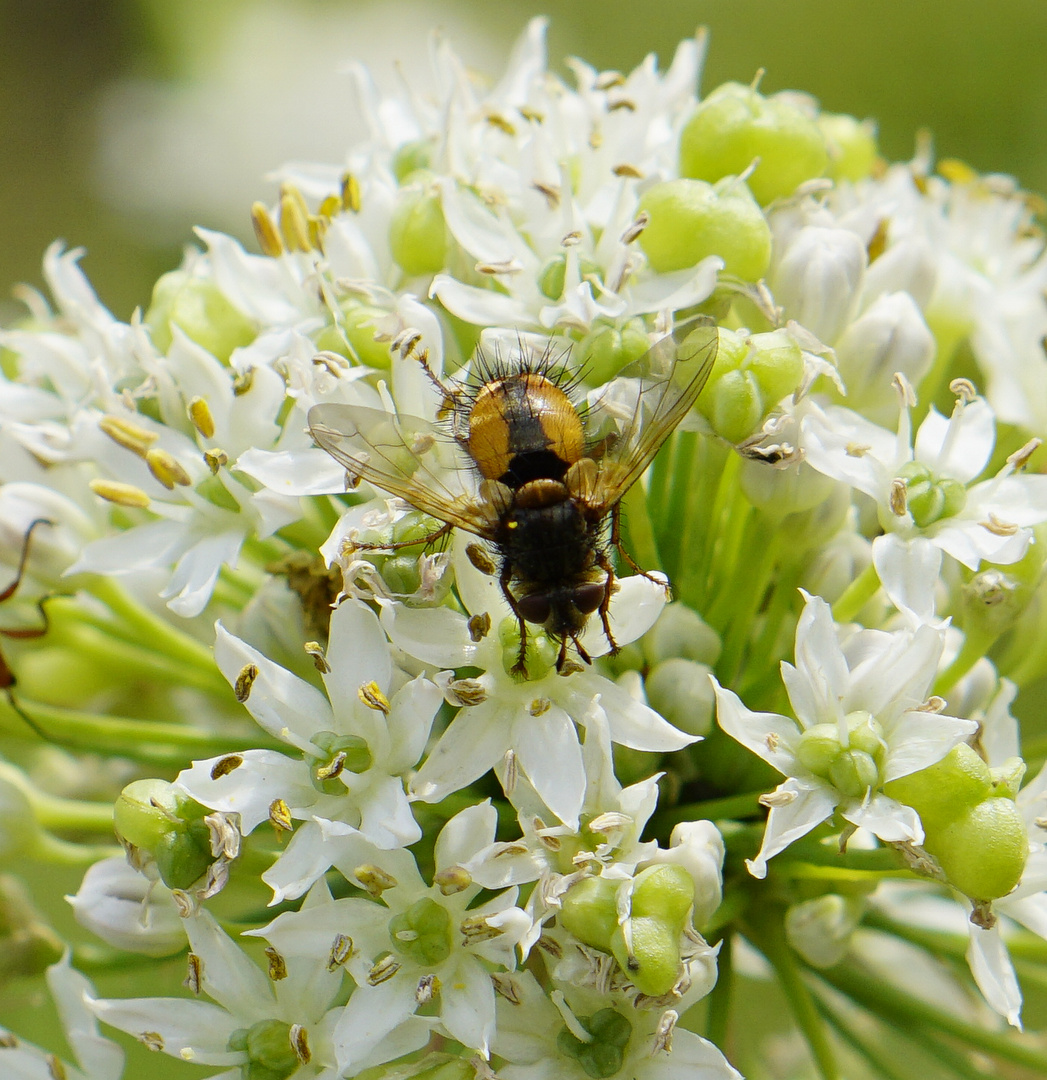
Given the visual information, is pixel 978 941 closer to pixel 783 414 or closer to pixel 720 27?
pixel 783 414

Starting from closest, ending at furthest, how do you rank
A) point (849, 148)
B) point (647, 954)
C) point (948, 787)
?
point (647, 954), point (948, 787), point (849, 148)

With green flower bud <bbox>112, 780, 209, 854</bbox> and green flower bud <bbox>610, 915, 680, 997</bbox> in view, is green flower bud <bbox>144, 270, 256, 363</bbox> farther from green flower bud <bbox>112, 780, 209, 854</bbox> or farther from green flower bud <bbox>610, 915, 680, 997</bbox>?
green flower bud <bbox>610, 915, 680, 997</bbox>

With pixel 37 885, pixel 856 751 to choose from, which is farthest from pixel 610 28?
pixel 856 751

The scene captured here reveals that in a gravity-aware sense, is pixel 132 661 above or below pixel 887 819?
below

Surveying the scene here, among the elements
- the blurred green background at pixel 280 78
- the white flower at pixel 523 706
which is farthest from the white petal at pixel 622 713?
the blurred green background at pixel 280 78

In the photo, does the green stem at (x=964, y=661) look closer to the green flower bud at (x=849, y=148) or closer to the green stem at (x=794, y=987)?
the green stem at (x=794, y=987)

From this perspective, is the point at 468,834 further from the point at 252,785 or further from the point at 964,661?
the point at 964,661

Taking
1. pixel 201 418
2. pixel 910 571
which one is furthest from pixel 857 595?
pixel 201 418
